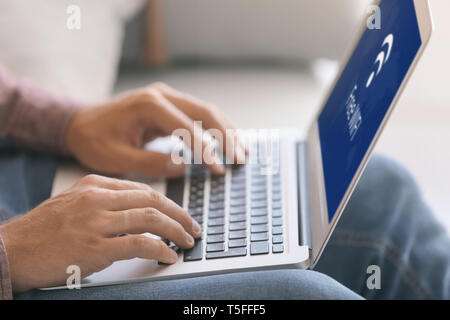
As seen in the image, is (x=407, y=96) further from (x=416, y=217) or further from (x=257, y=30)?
(x=416, y=217)

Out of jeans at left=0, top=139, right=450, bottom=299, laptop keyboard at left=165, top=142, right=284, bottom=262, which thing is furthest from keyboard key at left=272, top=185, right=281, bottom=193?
jeans at left=0, top=139, right=450, bottom=299

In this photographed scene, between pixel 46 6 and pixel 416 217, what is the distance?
2.32 feet

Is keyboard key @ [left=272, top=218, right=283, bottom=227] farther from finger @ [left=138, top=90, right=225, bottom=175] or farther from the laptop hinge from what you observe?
finger @ [left=138, top=90, right=225, bottom=175]

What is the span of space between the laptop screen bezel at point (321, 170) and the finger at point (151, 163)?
18 centimetres

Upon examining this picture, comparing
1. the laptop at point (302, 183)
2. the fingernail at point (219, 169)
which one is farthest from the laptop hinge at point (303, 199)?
the fingernail at point (219, 169)

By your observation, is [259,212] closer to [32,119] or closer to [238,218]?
[238,218]

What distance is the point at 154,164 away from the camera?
2.65 ft

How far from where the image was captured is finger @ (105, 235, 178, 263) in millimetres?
615

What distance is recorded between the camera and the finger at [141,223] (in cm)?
62

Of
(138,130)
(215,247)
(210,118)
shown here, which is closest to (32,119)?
(138,130)

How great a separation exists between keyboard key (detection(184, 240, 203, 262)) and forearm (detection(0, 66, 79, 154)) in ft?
0.94

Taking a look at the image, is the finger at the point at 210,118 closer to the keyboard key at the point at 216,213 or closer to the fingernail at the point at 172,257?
the keyboard key at the point at 216,213

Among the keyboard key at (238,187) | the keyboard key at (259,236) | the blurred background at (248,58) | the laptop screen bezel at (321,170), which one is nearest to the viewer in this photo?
the laptop screen bezel at (321,170)

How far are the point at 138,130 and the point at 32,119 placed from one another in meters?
0.15
